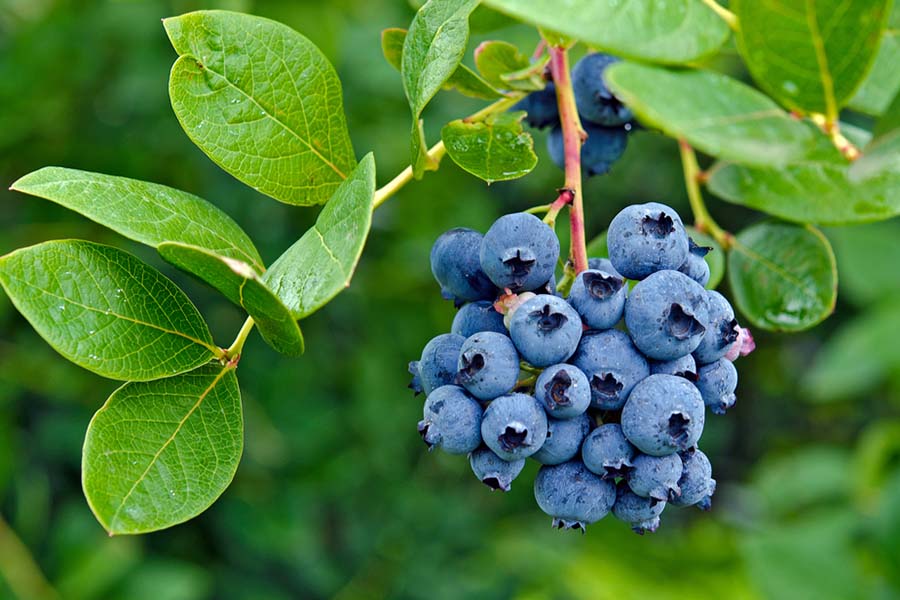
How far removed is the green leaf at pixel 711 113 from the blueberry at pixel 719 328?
0.61 feet

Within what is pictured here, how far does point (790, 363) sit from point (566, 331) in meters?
3.22

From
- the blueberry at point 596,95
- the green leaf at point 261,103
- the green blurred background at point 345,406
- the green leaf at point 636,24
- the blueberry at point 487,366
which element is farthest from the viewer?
the green blurred background at point 345,406

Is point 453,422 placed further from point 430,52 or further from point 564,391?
point 430,52

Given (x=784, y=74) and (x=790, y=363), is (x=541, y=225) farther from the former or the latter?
(x=790, y=363)

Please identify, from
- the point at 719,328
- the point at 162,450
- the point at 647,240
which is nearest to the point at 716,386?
the point at 719,328

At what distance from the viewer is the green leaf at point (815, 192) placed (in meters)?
1.03

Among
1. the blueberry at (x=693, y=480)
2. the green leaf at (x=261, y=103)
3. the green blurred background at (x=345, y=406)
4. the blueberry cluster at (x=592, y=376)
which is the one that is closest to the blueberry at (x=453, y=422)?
the blueberry cluster at (x=592, y=376)

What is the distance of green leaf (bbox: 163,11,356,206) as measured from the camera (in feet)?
3.30

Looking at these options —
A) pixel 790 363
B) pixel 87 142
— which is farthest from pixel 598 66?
pixel 790 363

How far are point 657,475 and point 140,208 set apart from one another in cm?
61

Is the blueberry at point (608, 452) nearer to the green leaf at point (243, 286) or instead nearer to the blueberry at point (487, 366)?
the blueberry at point (487, 366)

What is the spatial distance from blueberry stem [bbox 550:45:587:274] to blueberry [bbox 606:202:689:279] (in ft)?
0.13

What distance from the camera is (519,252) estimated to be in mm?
909

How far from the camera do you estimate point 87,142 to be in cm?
236
